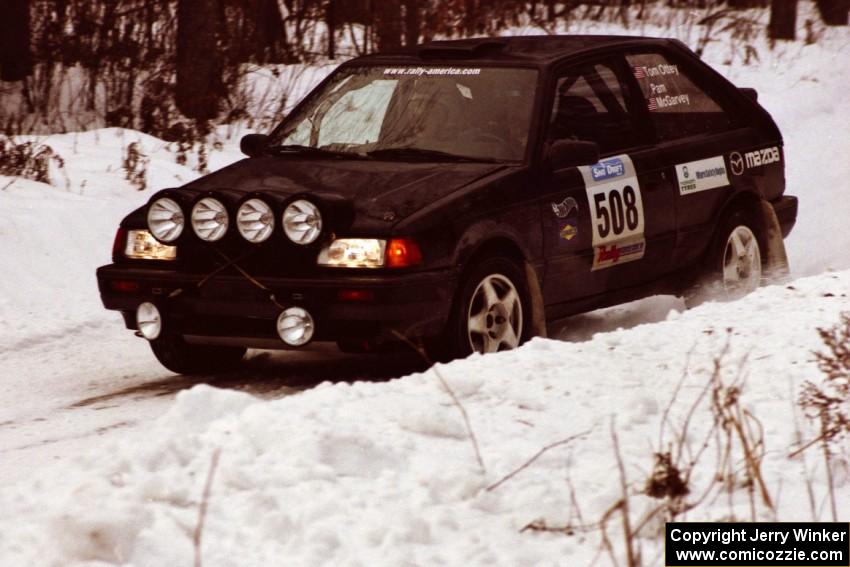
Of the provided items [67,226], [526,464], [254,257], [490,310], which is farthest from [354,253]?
[67,226]

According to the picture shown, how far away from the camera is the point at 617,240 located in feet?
26.3

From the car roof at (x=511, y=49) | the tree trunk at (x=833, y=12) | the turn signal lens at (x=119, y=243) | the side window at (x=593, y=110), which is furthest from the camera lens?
the tree trunk at (x=833, y=12)

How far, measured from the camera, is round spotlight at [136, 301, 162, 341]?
7.23 m

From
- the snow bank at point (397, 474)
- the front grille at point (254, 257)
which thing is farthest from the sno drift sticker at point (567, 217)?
the snow bank at point (397, 474)

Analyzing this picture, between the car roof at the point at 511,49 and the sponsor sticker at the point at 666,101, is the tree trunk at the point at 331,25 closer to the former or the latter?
the car roof at the point at 511,49

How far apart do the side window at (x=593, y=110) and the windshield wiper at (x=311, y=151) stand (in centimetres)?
102

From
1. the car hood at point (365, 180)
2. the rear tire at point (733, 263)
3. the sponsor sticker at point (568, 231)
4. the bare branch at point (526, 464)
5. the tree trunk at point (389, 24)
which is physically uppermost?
the tree trunk at point (389, 24)

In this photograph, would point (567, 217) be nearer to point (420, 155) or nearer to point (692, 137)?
point (420, 155)

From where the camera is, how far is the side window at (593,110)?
7953 mm

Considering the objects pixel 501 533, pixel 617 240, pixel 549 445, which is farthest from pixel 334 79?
pixel 501 533

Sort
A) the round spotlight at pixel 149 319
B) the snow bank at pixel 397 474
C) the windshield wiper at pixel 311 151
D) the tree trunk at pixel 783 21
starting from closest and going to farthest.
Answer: the snow bank at pixel 397 474 < the round spotlight at pixel 149 319 < the windshield wiper at pixel 311 151 < the tree trunk at pixel 783 21

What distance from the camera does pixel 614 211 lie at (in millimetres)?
7992

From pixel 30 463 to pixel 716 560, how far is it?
117 inches

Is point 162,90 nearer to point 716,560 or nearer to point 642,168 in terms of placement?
point 642,168
